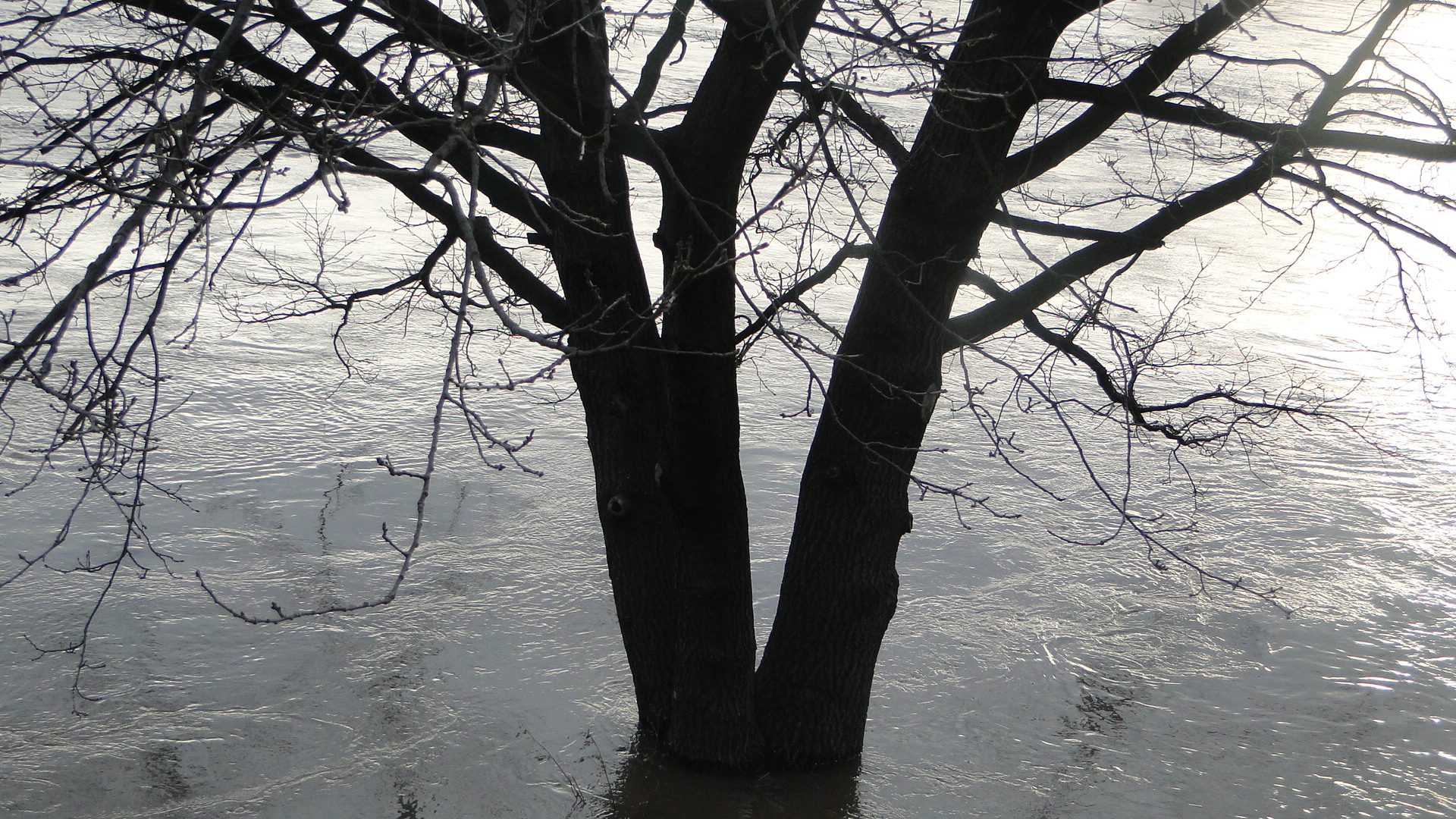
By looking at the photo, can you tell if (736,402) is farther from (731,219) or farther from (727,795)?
(727,795)

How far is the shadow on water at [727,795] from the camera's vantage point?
17.0 feet

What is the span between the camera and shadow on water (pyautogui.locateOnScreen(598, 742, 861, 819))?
5176mm

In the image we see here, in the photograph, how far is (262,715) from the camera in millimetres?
6027

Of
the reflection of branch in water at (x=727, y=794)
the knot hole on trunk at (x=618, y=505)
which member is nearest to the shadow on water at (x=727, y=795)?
the reflection of branch in water at (x=727, y=794)

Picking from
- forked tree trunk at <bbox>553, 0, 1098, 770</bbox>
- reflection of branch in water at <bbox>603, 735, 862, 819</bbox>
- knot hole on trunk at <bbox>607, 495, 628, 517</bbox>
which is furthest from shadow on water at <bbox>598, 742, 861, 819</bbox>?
knot hole on trunk at <bbox>607, 495, 628, 517</bbox>

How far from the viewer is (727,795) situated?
5191 mm

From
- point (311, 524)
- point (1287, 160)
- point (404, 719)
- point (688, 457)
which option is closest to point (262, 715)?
point (404, 719)

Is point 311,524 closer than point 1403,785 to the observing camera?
No

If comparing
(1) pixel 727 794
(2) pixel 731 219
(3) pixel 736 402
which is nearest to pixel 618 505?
(3) pixel 736 402

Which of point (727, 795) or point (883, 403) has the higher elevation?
point (883, 403)

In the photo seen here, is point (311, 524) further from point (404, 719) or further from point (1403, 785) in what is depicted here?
point (1403, 785)

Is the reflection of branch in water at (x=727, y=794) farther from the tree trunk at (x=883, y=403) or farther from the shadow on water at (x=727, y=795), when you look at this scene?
the tree trunk at (x=883, y=403)

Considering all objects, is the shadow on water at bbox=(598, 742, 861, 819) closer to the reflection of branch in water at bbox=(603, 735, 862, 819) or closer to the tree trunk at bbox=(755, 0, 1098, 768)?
the reflection of branch in water at bbox=(603, 735, 862, 819)

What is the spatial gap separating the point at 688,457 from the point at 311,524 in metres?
4.52
